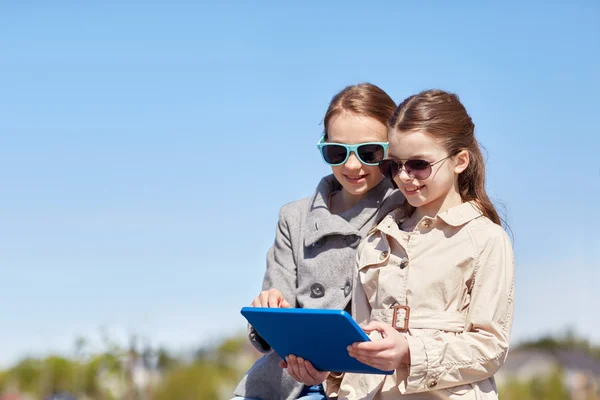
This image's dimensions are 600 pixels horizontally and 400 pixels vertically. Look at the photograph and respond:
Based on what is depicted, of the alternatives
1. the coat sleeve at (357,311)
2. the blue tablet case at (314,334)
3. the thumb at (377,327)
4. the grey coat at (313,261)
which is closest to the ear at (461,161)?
the grey coat at (313,261)

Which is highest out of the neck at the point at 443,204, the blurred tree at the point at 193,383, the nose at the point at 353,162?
the nose at the point at 353,162

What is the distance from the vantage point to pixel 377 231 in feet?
11.1

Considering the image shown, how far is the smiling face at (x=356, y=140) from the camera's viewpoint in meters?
3.59

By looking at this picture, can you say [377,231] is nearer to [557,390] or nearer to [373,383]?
[373,383]

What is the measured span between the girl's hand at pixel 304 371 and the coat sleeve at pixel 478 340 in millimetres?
343

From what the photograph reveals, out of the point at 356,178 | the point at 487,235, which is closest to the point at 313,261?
the point at 356,178

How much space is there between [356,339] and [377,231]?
74cm

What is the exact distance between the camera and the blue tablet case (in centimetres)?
267

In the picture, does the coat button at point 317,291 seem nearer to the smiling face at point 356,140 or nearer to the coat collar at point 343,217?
the coat collar at point 343,217

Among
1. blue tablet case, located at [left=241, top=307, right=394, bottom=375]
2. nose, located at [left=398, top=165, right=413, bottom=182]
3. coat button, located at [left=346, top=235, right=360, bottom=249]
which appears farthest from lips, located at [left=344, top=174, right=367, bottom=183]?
blue tablet case, located at [left=241, top=307, right=394, bottom=375]

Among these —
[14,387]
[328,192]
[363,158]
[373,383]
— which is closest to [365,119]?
[363,158]

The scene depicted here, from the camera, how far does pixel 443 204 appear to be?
3.27 m

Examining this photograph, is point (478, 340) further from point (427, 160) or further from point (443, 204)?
point (427, 160)

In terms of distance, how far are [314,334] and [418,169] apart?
0.78 metres
